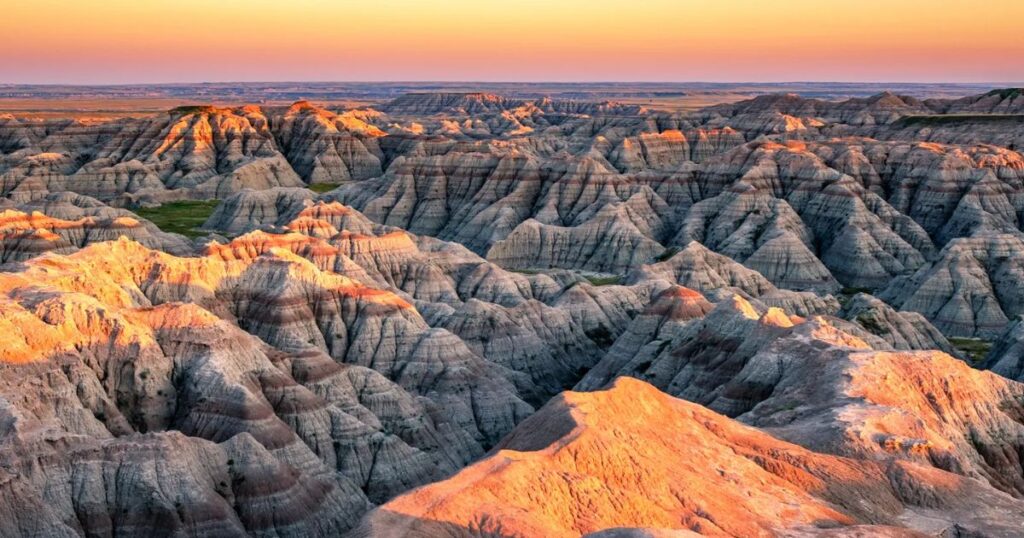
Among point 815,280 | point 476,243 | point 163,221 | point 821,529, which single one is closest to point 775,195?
point 815,280

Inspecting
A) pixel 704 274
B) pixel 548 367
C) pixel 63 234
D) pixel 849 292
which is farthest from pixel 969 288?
pixel 63 234

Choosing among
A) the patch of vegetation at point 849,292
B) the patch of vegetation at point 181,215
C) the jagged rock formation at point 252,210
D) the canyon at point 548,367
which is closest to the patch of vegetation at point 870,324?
the canyon at point 548,367

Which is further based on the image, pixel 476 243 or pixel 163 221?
pixel 163 221

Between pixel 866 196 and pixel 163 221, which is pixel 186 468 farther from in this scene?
pixel 163 221

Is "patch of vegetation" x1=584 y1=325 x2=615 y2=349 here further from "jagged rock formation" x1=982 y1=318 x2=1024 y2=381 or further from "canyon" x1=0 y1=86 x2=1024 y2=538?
"jagged rock formation" x1=982 y1=318 x2=1024 y2=381

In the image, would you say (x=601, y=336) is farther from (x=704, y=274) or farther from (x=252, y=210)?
(x=252, y=210)

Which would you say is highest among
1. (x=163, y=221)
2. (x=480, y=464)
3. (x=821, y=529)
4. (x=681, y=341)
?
(x=480, y=464)

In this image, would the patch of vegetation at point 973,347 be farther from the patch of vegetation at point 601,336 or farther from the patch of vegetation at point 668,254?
the patch of vegetation at point 668,254
